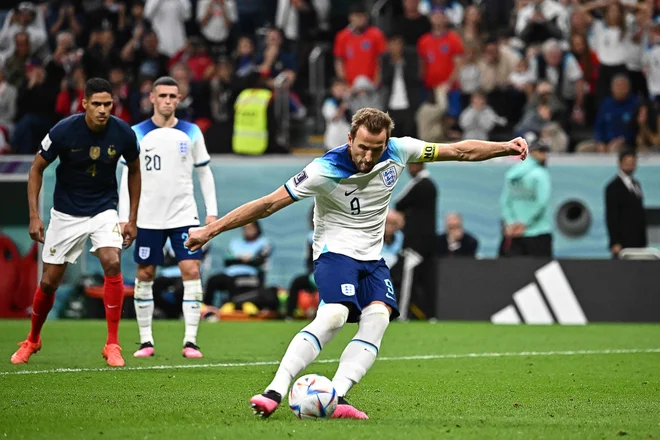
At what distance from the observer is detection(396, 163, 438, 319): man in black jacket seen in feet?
61.5

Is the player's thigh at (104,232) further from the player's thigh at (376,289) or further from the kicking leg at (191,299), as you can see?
the player's thigh at (376,289)

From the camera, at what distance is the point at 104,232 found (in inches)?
423

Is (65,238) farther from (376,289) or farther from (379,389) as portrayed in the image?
(376,289)

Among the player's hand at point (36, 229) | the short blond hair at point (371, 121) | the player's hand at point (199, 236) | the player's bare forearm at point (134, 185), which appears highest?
the short blond hair at point (371, 121)

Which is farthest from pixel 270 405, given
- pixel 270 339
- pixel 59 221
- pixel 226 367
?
pixel 270 339

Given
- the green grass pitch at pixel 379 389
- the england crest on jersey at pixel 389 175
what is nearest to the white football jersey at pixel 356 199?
the england crest on jersey at pixel 389 175

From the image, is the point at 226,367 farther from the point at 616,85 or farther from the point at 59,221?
the point at 616,85

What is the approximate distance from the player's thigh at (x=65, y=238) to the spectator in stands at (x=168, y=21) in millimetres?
13485

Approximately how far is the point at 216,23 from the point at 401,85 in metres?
4.69

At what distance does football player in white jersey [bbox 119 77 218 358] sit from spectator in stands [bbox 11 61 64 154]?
1094 cm

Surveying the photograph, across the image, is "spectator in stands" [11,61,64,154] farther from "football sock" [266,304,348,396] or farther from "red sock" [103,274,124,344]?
"football sock" [266,304,348,396]

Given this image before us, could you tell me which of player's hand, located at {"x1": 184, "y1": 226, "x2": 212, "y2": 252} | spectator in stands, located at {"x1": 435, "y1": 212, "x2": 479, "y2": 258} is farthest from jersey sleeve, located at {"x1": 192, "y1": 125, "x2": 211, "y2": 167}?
spectator in stands, located at {"x1": 435, "y1": 212, "x2": 479, "y2": 258}

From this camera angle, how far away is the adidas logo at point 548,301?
58.3ft

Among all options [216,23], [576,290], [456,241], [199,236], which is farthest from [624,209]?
[199,236]
